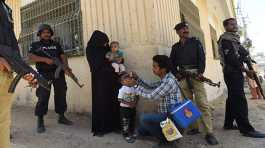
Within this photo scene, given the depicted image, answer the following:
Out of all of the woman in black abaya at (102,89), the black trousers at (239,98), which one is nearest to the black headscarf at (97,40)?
the woman in black abaya at (102,89)

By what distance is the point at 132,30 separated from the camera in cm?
445

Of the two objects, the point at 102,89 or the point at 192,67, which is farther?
the point at 102,89

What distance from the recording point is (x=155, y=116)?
11.6 ft

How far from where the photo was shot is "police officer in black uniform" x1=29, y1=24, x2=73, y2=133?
4125 millimetres

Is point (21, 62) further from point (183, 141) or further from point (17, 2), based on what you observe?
point (17, 2)

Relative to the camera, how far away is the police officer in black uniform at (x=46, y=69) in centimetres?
412

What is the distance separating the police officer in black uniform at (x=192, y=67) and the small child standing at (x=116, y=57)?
0.75m

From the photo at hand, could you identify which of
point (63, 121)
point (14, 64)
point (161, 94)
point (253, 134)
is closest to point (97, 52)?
point (161, 94)

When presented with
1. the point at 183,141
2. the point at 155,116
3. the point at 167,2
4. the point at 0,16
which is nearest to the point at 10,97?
the point at 0,16

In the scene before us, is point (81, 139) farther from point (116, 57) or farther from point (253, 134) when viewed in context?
point (253, 134)

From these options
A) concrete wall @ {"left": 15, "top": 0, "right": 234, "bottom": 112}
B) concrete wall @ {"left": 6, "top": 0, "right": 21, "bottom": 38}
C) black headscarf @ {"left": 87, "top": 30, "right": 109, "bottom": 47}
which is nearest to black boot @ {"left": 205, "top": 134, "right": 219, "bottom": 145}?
concrete wall @ {"left": 15, "top": 0, "right": 234, "bottom": 112}

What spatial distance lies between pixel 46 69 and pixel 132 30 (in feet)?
4.71

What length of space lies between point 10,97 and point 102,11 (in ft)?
9.01

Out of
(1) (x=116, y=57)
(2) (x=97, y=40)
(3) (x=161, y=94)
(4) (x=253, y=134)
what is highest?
(2) (x=97, y=40)
